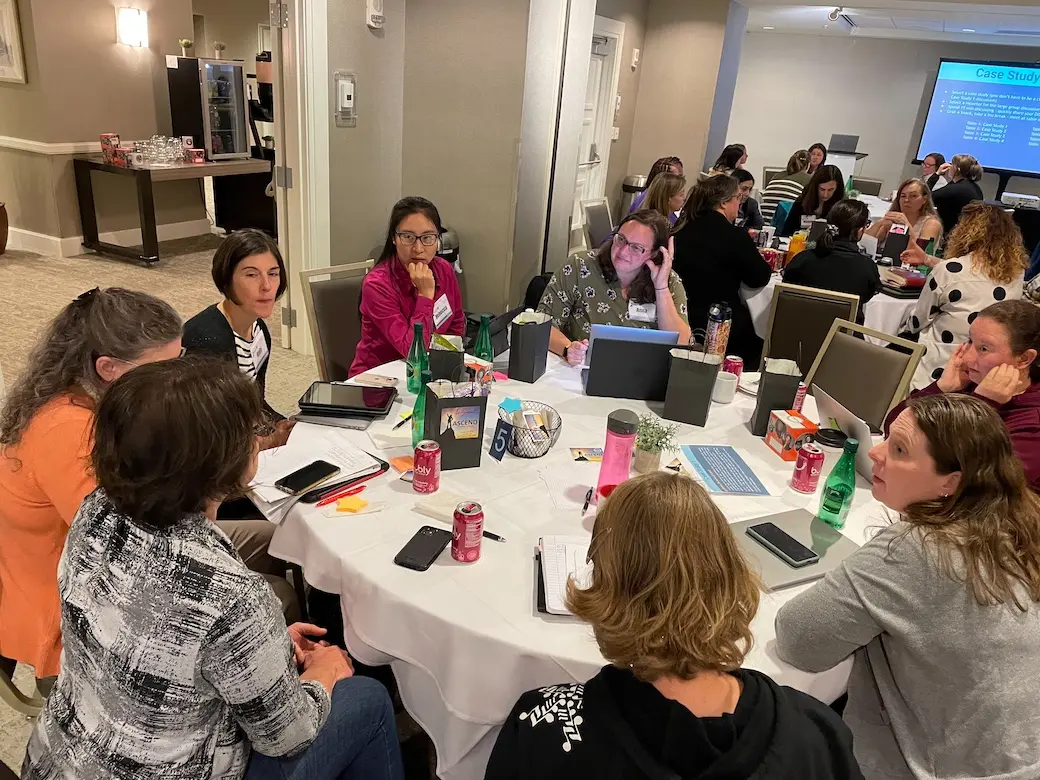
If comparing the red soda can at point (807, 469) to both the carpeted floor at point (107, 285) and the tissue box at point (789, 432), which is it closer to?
the tissue box at point (789, 432)

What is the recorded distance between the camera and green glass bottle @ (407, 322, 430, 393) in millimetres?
2221

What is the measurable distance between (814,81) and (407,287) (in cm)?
1029

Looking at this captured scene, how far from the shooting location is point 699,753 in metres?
0.86

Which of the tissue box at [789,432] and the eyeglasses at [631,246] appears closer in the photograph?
the tissue box at [789,432]

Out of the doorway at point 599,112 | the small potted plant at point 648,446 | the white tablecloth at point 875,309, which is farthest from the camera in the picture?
the doorway at point 599,112

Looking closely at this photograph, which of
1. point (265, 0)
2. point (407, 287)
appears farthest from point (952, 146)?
point (407, 287)

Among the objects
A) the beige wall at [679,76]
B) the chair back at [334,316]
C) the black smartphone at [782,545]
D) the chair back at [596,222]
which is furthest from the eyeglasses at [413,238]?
the beige wall at [679,76]

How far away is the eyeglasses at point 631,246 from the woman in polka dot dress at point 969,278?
1500mm

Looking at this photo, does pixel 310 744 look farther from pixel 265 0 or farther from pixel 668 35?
pixel 265 0

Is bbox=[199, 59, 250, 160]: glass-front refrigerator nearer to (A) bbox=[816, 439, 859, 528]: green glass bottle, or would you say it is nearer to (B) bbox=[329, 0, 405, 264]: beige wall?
(B) bbox=[329, 0, 405, 264]: beige wall

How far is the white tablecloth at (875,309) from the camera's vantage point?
12.8 ft

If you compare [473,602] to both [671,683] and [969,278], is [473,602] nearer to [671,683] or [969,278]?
[671,683]

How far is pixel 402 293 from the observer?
109 inches

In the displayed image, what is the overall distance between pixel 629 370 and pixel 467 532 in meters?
1.02
